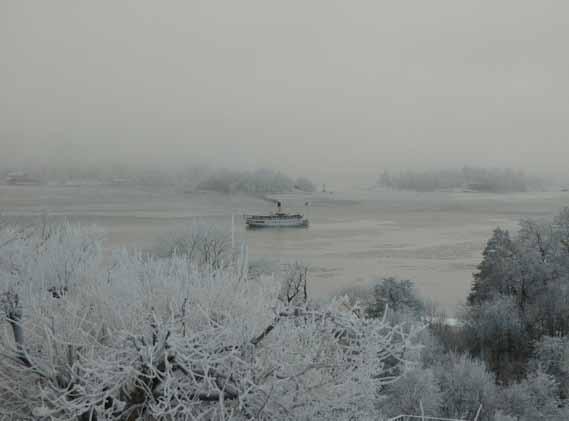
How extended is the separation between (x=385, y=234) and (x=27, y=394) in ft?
87.9

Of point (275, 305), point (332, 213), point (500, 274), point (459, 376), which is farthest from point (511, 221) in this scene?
point (275, 305)

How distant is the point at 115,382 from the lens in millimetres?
3348

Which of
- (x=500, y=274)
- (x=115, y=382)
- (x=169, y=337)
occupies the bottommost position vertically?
(x=500, y=274)

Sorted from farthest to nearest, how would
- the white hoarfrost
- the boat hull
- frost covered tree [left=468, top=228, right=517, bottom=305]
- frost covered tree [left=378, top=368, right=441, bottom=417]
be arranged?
1. the boat hull
2. frost covered tree [left=468, top=228, right=517, bottom=305]
3. frost covered tree [left=378, top=368, right=441, bottom=417]
4. the white hoarfrost

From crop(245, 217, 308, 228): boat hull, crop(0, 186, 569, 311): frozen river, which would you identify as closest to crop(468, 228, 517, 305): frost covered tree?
crop(0, 186, 569, 311): frozen river

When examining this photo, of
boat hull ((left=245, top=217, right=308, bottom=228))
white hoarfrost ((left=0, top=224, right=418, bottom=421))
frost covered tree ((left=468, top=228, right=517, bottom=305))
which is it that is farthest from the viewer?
boat hull ((left=245, top=217, right=308, bottom=228))

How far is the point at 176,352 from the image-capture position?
10.9 ft

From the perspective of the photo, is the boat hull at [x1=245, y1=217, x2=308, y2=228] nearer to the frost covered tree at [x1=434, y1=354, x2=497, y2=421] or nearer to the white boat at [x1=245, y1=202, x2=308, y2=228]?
the white boat at [x1=245, y1=202, x2=308, y2=228]

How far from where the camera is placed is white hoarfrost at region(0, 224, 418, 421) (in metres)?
3.38

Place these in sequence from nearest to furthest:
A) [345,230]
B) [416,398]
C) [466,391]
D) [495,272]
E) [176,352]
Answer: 1. [176,352]
2. [416,398]
3. [466,391]
4. [495,272]
5. [345,230]

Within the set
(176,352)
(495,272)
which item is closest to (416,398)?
(176,352)

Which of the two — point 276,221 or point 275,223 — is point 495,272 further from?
point 276,221

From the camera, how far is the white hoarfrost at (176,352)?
3.38 metres

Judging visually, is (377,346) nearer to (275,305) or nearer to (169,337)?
(275,305)
